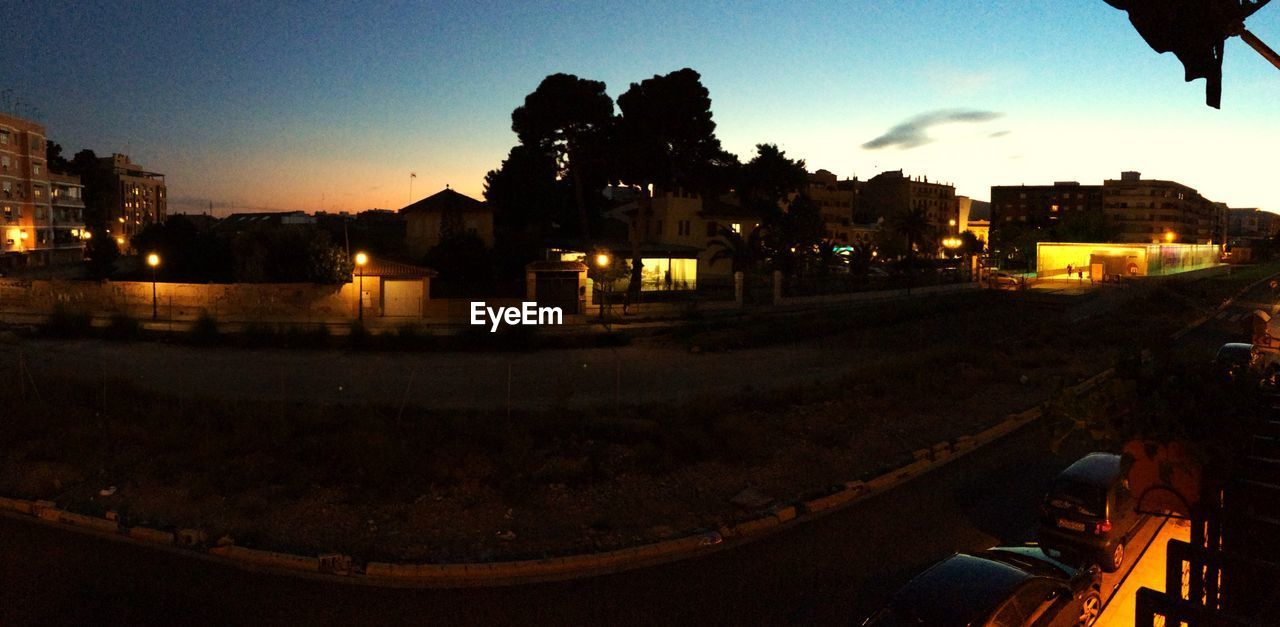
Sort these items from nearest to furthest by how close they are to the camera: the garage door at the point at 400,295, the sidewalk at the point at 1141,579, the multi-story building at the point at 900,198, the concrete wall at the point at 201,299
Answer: the sidewalk at the point at 1141,579
the garage door at the point at 400,295
the concrete wall at the point at 201,299
the multi-story building at the point at 900,198

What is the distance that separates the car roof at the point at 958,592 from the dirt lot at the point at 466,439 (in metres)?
1.69

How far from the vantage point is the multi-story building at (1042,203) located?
13262 centimetres

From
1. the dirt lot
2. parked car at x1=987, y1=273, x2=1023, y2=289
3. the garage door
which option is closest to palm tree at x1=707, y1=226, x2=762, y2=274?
parked car at x1=987, y1=273, x2=1023, y2=289

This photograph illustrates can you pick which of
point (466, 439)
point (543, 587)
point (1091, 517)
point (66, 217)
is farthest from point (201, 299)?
point (66, 217)

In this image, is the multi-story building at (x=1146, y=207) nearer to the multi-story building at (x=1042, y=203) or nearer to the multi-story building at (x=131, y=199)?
the multi-story building at (x=1042, y=203)

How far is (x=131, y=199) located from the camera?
338ft

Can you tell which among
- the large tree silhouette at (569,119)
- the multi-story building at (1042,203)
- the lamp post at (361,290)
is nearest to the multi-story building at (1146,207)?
the multi-story building at (1042,203)

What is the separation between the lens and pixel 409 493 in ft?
34.7

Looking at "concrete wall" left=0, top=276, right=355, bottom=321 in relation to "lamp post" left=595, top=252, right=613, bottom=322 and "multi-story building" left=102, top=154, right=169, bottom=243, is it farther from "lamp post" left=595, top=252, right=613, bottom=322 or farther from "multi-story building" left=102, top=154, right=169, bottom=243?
"multi-story building" left=102, top=154, right=169, bottom=243

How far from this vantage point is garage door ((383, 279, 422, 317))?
3562cm

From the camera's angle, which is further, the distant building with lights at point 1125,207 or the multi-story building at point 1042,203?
the multi-story building at point 1042,203

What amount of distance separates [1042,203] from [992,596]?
149m

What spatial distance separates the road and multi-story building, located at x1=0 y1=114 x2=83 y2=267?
7120 centimetres

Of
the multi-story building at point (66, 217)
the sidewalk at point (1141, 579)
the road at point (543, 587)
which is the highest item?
the multi-story building at point (66, 217)
